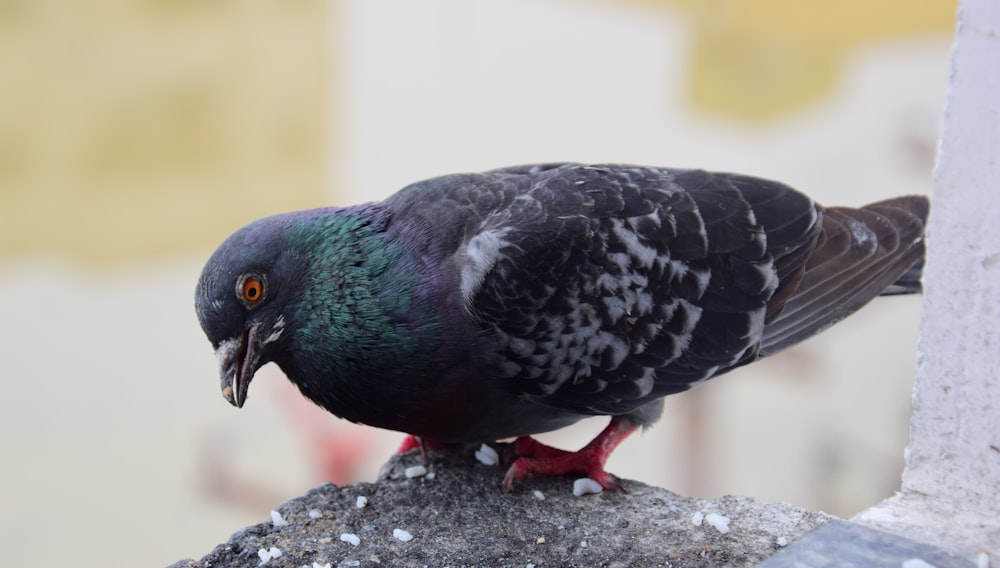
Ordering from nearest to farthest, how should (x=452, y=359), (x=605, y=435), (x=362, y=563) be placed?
(x=362, y=563)
(x=452, y=359)
(x=605, y=435)

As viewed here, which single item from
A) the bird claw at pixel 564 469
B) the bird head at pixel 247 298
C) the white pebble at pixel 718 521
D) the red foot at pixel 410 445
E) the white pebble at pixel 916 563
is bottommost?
the red foot at pixel 410 445

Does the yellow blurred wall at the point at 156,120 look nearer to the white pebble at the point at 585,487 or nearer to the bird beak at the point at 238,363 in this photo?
the bird beak at the point at 238,363

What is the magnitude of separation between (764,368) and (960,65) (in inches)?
257

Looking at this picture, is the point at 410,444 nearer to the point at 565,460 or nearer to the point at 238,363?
the point at 565,460

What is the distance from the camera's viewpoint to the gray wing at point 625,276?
11.5 feet

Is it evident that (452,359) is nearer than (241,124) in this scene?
Yes

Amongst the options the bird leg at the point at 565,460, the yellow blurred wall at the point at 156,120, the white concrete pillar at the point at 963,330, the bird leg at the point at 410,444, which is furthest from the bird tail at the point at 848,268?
the yellow blurred wall at the point at 156,120

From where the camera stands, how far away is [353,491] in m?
3.71

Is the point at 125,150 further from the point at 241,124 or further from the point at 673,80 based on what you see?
the point at 673,80

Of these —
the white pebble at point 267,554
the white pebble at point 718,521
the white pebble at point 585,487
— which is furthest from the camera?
the white pebble at point 585,487

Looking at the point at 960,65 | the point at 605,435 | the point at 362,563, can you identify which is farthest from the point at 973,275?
the point at 362,563

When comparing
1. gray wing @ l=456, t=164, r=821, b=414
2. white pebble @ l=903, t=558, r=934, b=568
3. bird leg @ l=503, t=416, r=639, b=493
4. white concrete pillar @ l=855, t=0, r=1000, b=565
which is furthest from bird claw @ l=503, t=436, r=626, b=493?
white pebble @ l=903, t=558, r=934, b=568

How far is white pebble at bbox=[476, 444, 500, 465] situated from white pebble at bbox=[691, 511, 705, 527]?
0.84 m

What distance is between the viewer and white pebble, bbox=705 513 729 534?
132 inches
